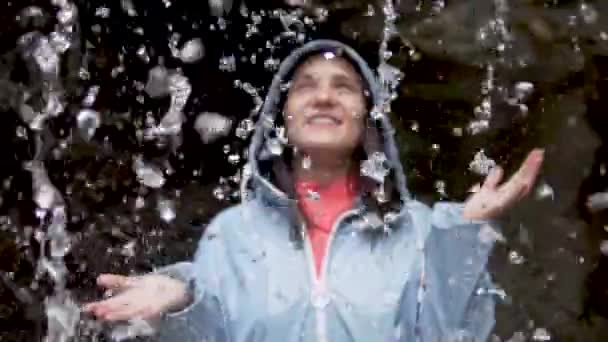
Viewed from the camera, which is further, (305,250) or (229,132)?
(229,132)

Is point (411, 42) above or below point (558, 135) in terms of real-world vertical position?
above

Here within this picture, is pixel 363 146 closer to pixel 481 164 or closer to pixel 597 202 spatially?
pixel 481 164

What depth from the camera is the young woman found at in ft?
3.79

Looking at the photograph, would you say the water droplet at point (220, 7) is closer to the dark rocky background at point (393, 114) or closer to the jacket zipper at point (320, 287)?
the dark rocky background at point (393, 114)

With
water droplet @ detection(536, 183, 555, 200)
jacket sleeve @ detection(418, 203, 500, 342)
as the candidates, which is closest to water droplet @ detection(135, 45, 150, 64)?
Answer: jacket sleeve @ detection(418, 203, 500, 342)

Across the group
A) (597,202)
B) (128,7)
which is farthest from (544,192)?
(128,7)

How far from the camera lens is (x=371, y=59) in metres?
1.31

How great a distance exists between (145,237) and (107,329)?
0.45 ft

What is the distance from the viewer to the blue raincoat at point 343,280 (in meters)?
1.16

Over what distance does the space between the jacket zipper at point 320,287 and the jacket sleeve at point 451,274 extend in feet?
0.40

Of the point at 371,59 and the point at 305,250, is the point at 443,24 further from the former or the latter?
the point at 305,250

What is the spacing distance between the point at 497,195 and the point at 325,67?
28 centimetres

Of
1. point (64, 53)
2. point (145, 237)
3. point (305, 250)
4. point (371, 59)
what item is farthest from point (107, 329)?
point (371, 59)

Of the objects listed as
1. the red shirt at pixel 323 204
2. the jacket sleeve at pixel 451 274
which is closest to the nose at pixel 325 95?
the red shirt at pixel 323 204
